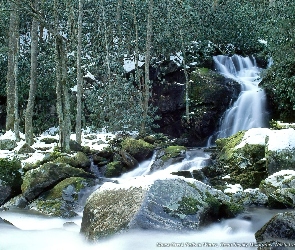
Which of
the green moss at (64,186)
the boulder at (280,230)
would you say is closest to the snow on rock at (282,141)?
the boulder at (280,230)

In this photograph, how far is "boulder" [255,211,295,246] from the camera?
17.0 feet

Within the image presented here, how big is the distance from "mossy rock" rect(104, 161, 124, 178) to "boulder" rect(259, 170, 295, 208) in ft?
18.9

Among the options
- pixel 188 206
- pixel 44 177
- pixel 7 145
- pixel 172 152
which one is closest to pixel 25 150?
pixel 7 145

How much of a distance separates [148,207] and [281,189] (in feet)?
14.0

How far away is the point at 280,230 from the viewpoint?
529cm

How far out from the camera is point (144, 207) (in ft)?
19.5

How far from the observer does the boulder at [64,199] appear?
935 centimetres

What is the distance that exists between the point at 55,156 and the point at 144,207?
7.40 meters

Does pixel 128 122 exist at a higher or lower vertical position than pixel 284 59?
lower

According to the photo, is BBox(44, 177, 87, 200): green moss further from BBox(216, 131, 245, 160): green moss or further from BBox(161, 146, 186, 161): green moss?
BBox(216, 131, 245, 160): green moss

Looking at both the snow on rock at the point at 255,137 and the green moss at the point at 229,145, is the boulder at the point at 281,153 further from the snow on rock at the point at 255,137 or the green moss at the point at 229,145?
the green moss at the point at 229,145

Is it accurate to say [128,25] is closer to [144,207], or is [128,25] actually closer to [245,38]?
[245,38]

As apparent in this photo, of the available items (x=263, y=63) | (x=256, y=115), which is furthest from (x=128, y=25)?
(x=256, y=115)

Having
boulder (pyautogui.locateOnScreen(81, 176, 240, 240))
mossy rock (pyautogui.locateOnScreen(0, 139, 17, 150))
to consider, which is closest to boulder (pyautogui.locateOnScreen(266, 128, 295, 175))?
boulder (pyautogui.locateOnScreen(81, 176, 240, 240))
